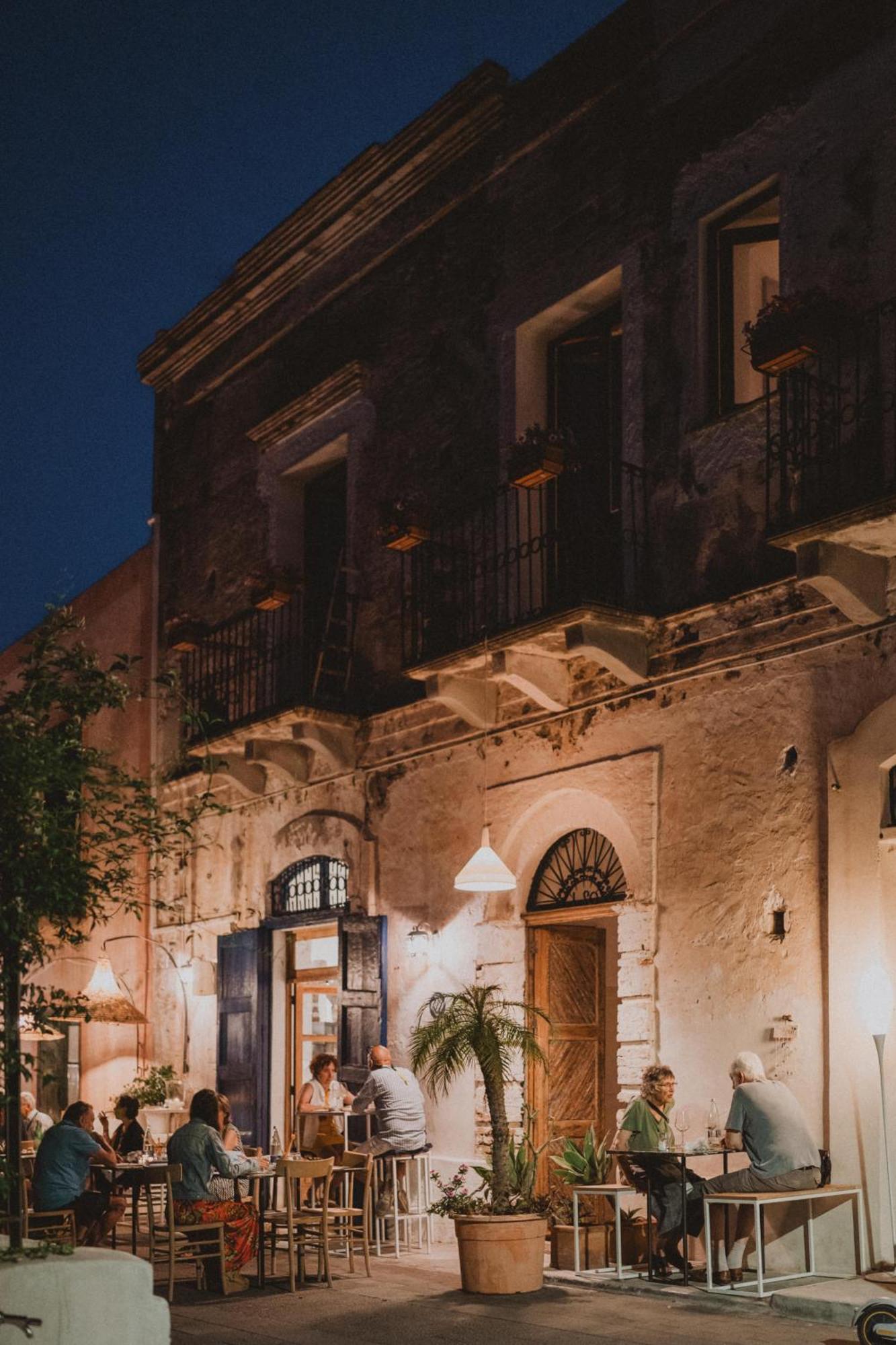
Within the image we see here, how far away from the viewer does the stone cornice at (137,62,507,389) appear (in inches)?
518

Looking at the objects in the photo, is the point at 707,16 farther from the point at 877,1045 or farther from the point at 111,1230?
the point at 111,1230

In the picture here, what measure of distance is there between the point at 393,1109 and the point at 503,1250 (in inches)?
97.8

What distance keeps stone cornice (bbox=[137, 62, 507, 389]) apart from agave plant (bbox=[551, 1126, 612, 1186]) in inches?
316

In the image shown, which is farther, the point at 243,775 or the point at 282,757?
the point at 243,775

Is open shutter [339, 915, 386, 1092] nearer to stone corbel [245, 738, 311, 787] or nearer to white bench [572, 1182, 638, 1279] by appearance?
stone corbel [245, 738, 311, 787]

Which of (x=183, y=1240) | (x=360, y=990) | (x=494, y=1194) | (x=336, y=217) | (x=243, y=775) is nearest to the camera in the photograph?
(x=494, y=1194)

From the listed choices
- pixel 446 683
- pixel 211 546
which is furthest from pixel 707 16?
pixel 211 546

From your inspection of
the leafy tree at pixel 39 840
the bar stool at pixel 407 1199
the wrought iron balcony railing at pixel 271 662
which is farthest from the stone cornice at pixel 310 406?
the leafy tree at pixel 39 840

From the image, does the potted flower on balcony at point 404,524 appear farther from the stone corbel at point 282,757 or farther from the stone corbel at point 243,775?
the stone corbel at point 243,775

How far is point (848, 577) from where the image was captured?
901 cm

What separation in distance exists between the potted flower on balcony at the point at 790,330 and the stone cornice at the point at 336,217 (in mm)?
4363

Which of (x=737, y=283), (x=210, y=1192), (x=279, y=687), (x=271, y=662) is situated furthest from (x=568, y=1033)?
(x=737, y=283)

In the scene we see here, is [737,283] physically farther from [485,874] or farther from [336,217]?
[336,217]

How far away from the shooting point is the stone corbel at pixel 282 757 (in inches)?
556
